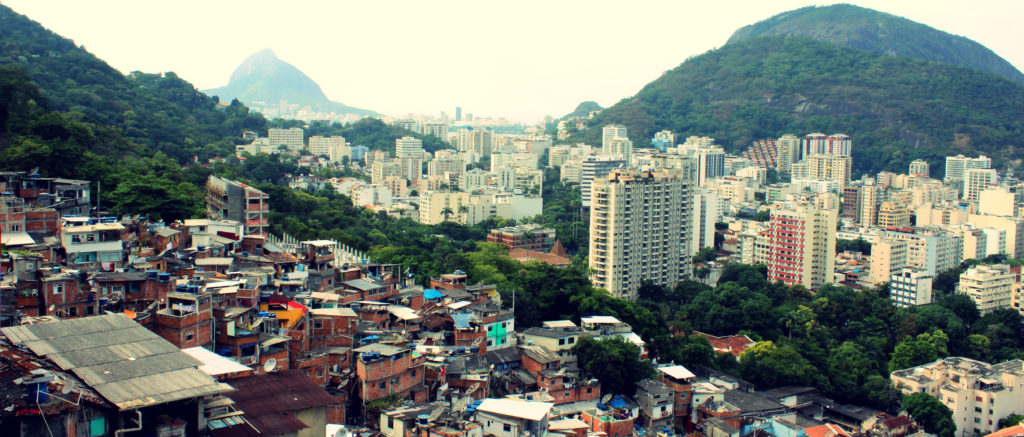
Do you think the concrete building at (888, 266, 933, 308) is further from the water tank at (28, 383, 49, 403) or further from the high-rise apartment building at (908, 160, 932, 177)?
the high-rise apartment building at (908, 160, 932, 177)

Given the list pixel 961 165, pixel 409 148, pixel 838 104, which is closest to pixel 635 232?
pixel 409 148

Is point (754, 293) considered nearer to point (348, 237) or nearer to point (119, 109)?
point (348, 237)

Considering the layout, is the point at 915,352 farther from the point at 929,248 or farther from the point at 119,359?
the point at 119,359

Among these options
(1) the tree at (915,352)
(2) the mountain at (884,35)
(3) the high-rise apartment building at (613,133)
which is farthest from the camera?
(2) the mountain at (884,35)

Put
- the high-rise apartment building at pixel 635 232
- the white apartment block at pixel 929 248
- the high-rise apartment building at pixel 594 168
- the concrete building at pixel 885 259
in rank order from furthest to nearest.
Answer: the high-rise apartment building at pixel 594 168
the white apartment block at pixel 929 248
the concrete building at pixel 885 259
the high-rise apartment building at pixel 635 232

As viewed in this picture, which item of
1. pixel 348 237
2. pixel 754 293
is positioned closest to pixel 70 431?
pixel 348 237

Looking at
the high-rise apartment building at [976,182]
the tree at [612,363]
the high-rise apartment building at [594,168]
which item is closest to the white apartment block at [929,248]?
the high-rise apartment building at [594,168]

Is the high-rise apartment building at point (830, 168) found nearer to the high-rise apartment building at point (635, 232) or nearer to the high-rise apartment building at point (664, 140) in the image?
the high-rise apartment building at point (664, 140)
